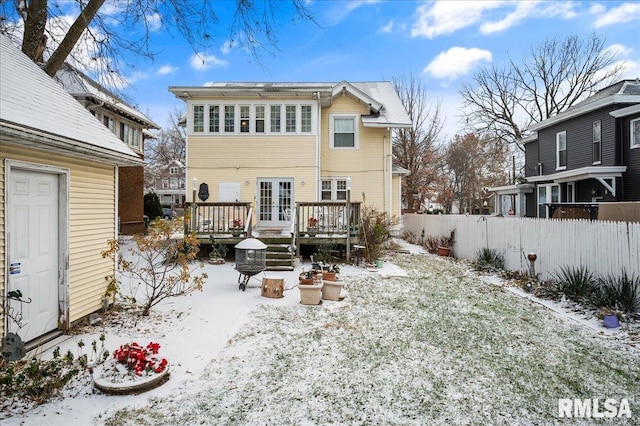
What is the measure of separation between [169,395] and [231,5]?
8207mm

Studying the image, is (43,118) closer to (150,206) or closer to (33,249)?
(33,249)

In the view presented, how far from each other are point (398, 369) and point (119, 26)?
10.4m

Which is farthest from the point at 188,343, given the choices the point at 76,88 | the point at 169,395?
the point at 76,88

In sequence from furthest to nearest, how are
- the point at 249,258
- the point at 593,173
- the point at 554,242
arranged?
1. the point at 593,173
2. the point at 554,242
3. the point at 249,258

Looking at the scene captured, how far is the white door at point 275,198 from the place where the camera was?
14938 millimetres

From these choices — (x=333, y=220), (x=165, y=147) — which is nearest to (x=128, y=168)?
(x=333, y=220)

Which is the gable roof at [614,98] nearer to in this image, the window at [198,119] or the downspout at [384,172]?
the downspout at [384,172]

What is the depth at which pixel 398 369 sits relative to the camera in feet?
15.1

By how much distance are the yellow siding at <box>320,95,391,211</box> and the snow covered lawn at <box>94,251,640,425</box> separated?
30.5 feet

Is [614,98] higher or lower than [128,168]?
higher

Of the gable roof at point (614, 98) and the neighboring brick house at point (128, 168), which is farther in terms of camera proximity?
the neighboring brick house at point (128, 168)

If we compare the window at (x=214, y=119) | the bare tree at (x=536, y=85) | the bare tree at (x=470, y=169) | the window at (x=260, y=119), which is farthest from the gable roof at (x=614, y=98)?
the bare tree at (x=470, y=169)

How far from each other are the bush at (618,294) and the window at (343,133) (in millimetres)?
11103

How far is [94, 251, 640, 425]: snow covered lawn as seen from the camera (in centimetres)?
362
